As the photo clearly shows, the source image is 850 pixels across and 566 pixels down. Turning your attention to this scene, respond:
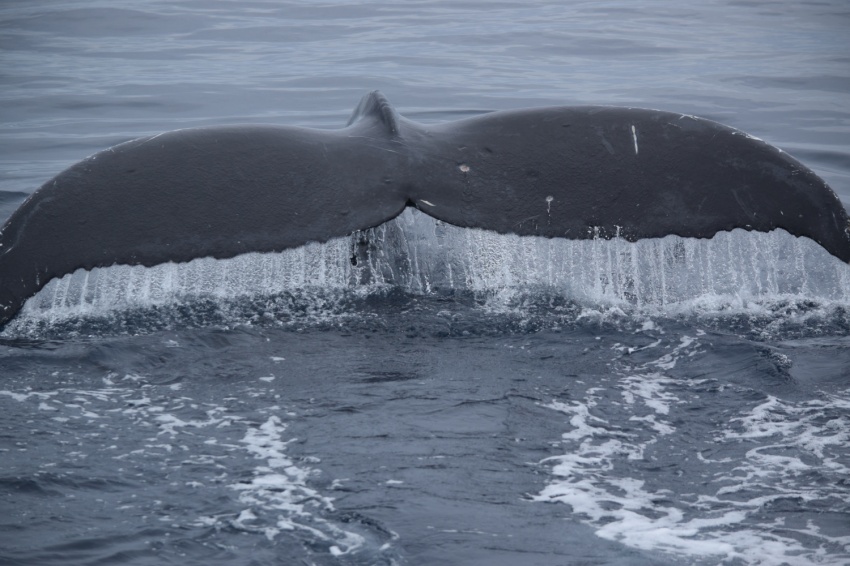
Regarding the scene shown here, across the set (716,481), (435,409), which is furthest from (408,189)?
(716,481)

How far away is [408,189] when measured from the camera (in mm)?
5219

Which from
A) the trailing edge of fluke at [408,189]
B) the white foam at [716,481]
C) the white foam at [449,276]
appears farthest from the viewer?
the white foam at [449,276]

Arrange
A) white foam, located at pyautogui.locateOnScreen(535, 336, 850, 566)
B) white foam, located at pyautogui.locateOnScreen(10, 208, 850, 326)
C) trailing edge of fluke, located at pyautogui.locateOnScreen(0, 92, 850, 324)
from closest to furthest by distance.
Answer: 1. white foam, located at pyautogui.locateOnScreen(535, 336, 850, 566)
2. trailing edge of fluke, located at pyautogui.locateOnScreen(0, 92, 850, 324)
3. white foam, located at pyautogui.locateOnScreen(10, 208, 850, 326)

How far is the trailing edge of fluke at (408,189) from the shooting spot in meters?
4.84

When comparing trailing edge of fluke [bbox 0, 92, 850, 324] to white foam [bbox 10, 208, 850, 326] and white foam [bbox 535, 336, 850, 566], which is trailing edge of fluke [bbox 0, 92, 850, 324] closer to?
white foam [bbox 10, 208, 850, 326]

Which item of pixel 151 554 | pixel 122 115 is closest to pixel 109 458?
pixel 151 554

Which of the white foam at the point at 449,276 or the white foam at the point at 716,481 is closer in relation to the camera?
the white foam at the point at 716,481

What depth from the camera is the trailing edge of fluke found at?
190 inches

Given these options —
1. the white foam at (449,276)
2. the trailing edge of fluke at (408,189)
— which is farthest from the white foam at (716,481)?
the white foam at (449,276)

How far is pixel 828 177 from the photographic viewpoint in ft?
35.4

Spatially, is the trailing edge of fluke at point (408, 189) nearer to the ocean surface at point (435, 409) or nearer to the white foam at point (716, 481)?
the ocean surface at point (435, 409)

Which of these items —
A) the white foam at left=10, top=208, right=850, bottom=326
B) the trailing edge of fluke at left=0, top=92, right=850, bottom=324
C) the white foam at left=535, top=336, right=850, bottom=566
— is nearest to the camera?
the white foam at left=535, top=336, right=850, bottom=566

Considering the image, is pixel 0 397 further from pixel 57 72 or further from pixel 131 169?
pixel 57 72

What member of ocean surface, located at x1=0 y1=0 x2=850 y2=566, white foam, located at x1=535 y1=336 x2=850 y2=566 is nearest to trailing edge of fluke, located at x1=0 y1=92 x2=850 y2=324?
ocean surface, located at x1=0 y1=0 x2=850 y2=566
